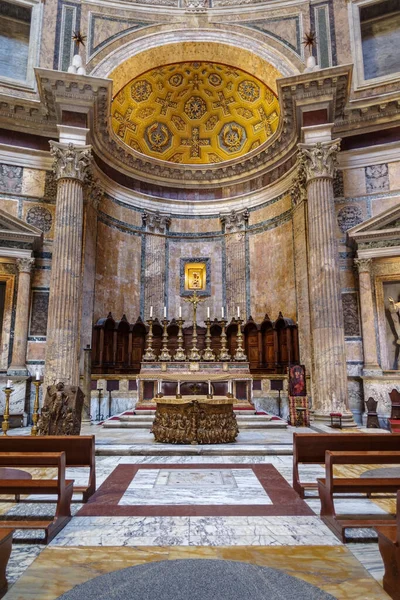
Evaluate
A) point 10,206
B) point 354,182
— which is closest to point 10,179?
point 10,206

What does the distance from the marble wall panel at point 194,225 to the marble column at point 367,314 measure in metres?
7.10

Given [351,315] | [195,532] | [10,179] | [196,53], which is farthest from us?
[196,53]

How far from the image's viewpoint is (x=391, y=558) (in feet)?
8.75

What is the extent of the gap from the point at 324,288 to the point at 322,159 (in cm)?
386

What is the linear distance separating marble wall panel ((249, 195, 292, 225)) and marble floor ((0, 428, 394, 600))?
1128 centimetres

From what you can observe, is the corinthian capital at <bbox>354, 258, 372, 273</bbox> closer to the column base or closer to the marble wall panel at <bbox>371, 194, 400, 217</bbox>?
the marble wall panel at <bbox>371, 194, 400, 217</bbox>

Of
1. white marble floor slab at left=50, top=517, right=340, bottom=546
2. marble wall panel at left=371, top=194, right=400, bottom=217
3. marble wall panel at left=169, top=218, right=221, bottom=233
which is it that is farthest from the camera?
marble wall panel at left=169, top=218, right=221, bottom=233

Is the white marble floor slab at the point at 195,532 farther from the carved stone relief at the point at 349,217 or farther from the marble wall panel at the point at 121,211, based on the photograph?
the marble wall panel at the point at 121,211

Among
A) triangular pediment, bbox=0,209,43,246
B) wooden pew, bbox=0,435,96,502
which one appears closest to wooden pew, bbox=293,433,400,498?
wooden pew, bbox=0,435,96,502

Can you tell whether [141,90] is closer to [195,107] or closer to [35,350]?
[195,107]

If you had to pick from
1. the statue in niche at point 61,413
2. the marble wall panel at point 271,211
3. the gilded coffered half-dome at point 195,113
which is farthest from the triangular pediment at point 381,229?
the statue in niche at point 61,413

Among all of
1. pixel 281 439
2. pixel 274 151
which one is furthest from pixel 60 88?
pixel 281 439

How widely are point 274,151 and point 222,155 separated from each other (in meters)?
3.70

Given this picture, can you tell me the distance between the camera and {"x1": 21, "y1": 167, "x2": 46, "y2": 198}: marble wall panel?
1371cm
